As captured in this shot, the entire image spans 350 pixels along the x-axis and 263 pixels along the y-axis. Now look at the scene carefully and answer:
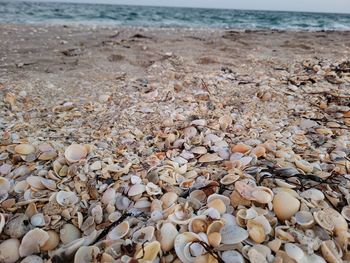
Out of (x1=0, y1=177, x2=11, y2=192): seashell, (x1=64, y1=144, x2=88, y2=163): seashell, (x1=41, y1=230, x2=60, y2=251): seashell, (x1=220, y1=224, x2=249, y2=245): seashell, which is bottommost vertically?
(x1=41, y1=230, x2=60, y2=251): seashell

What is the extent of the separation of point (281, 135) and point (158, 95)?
1244 millimetres

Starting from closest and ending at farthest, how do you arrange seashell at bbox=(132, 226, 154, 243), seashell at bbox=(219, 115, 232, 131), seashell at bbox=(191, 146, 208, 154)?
seashell at bbox=(132, 226, 154, 243)
seashell at bbox=(191, 146, 208, 154)
seashell at bbox=(219, 115, 232, 131)

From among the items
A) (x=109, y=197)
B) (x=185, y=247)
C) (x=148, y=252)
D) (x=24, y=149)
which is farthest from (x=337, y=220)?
(x=24, y=149)

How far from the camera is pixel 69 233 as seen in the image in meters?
1.28

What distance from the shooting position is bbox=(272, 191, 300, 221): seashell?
125 cm

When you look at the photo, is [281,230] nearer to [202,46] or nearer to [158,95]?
[158,95]

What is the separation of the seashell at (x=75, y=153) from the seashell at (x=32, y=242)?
519 mm

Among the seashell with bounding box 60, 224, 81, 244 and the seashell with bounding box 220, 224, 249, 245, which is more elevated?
the seashell with bounding box 220, 224, 249, 245

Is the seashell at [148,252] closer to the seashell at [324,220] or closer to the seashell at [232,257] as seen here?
the seashell at [232,257]

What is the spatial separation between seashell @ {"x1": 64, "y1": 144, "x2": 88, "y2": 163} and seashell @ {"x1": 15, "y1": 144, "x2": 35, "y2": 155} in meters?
0.23

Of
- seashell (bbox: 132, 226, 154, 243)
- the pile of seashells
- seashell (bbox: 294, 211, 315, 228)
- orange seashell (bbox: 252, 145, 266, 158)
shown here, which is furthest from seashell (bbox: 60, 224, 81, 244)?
orange seashell (bbox: 252, 145, 266, 158)

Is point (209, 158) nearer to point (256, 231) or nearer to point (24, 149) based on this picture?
point (256, 231)

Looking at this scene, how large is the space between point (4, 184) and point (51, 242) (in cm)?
51

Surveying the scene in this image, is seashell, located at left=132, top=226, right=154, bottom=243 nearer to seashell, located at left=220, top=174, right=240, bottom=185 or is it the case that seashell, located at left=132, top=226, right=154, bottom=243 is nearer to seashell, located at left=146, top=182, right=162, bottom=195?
seashell, located at left=146, top=182, right=162, bottom=195
